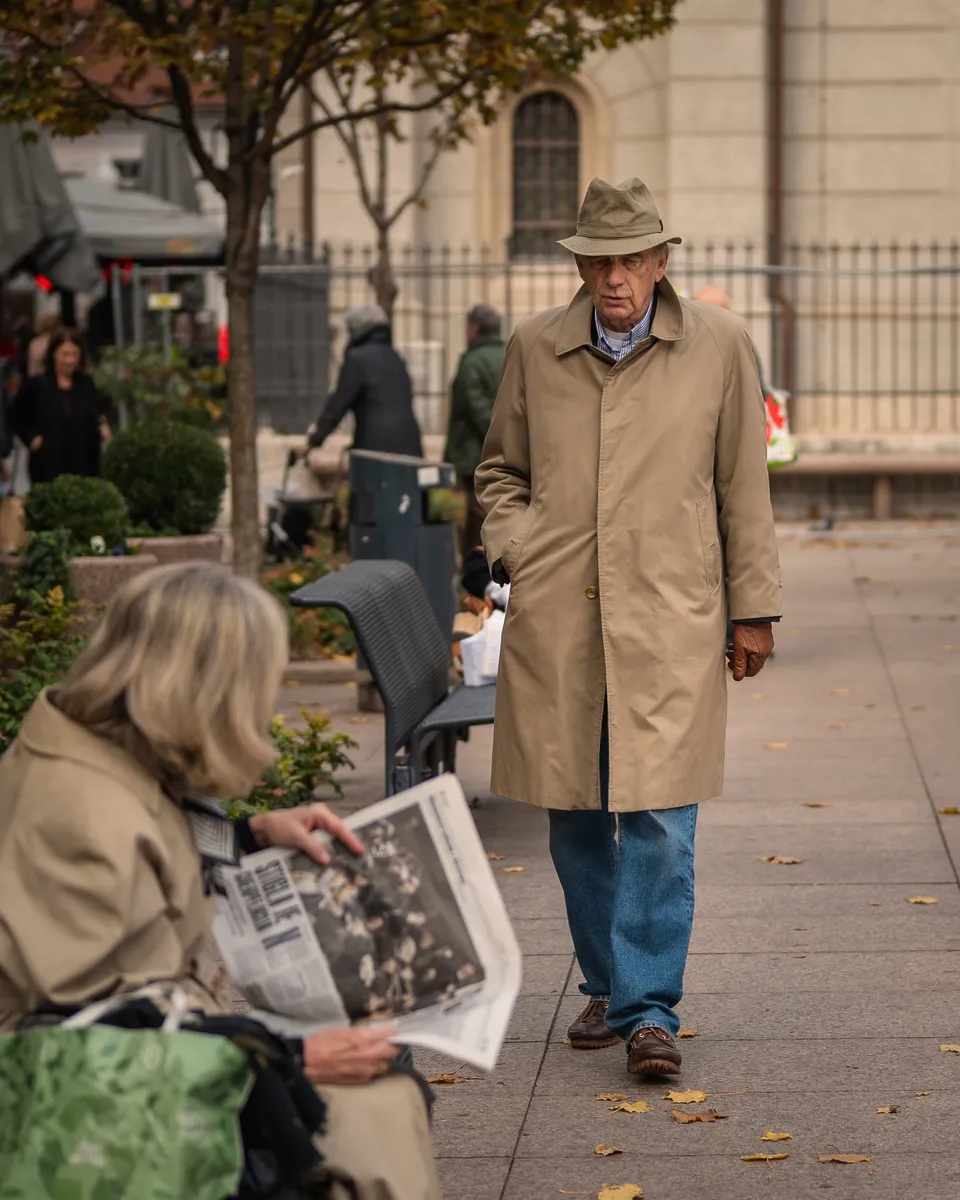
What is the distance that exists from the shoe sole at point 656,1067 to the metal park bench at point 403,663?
72.3 inches

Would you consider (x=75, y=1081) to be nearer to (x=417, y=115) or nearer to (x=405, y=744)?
(x=405, y=744)

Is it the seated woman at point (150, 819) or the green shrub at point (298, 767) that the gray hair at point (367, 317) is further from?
the seated woman at point (150, 819)

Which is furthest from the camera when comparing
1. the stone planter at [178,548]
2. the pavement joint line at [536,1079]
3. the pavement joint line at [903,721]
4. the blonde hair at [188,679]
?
the stone planter at [178,548]

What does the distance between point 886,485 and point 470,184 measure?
5623 millimetres

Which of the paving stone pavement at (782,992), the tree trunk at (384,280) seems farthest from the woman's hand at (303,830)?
the tree trunk at (384,280)

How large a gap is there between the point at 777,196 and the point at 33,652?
611 inches

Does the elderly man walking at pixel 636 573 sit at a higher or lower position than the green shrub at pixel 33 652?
higher

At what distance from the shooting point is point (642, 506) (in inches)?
185

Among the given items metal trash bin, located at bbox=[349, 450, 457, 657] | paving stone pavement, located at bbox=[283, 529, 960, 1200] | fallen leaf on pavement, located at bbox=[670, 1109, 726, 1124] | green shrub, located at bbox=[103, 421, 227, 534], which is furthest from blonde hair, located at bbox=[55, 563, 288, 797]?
green shrub, located at bbox=[103, 421, 227, 534]

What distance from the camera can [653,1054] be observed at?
4613mm

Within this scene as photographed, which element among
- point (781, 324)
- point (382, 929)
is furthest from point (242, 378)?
point (781, 324)

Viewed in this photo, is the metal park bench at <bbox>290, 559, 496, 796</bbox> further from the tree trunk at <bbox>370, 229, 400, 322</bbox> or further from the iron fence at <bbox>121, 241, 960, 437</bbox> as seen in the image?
the iron fence at <bbox>121, 241, 960, 437</bbox>

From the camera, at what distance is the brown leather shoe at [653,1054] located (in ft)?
15.1

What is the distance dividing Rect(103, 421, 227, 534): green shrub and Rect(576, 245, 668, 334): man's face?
22.6 ft
